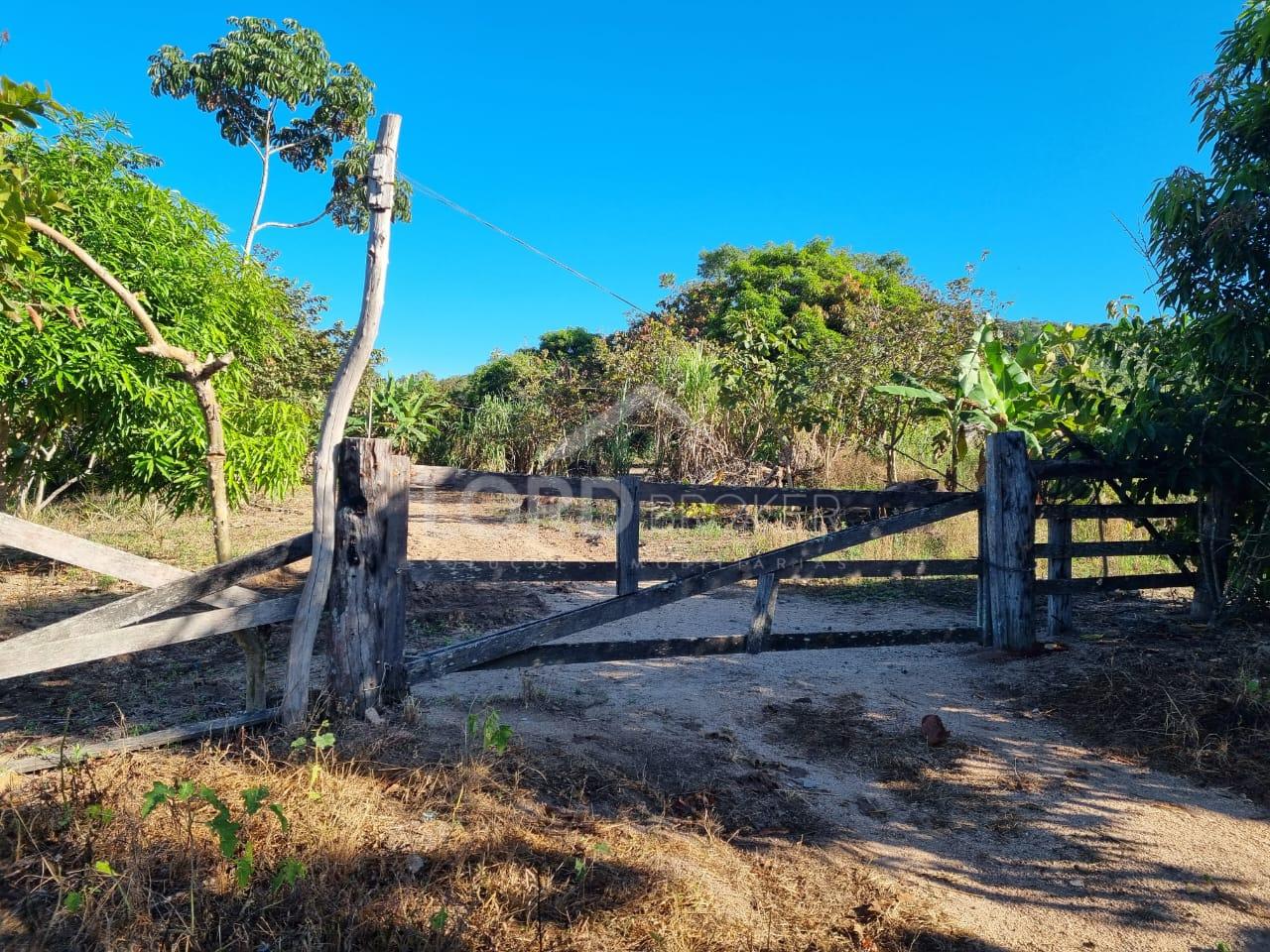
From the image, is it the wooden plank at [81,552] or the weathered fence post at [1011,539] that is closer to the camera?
the wooden plank at [81,552]

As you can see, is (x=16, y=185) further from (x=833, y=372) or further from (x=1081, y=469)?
(x=833, y=372)

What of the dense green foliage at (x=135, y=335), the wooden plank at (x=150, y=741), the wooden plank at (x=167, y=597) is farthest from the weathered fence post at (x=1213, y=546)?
the dense green foliage at (x=135, y=335)

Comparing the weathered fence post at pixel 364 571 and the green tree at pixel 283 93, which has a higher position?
the green tree at pixel 283 93

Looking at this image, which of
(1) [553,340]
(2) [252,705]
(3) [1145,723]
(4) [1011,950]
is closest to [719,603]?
(3) [1145,723]

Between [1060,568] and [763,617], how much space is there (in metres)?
2.47

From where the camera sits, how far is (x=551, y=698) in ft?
15.0

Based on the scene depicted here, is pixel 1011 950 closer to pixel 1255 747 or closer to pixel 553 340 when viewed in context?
pixel 1255 747

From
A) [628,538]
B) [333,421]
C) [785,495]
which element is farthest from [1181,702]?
[333,421]

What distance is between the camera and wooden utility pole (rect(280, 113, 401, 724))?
12.1ft

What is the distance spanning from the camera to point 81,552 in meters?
3.39

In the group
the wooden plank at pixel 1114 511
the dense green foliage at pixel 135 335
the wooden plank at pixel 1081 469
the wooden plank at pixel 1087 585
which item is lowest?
the wooden plank at pixel 1087 585

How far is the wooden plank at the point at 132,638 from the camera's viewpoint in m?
3.14

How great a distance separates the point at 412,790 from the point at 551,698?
1.49 metres

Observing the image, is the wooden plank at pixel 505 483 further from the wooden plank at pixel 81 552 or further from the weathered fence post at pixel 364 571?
the wooden plank at pixel 81 552
